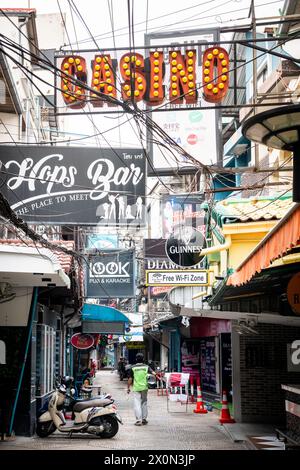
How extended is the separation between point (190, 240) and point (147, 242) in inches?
221

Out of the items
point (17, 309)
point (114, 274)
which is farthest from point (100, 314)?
point (17, 309)

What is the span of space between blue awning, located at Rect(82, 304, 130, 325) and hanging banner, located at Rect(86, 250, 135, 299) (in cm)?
115

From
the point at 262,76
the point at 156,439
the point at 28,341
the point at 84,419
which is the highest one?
the point at 262,76

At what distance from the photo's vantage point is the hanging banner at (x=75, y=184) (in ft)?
36.9

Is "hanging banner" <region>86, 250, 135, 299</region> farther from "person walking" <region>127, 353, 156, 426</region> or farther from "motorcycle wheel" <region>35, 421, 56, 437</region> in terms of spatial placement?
"motorcycle wheel" <region>35, 421, 56, 437</region>

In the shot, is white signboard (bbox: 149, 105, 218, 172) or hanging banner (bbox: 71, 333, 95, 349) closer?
white signboard (bbox: 149, 105, 218, 172)

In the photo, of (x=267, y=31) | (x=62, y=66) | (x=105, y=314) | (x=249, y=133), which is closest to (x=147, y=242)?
(x=105, y=314)

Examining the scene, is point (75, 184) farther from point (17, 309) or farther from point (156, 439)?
point (156, 439)

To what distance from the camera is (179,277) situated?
1866cm

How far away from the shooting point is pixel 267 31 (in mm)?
20578

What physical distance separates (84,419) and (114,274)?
7936 mm

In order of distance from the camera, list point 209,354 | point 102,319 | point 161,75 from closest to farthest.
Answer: point 161,75, point 102,319, point 209,354

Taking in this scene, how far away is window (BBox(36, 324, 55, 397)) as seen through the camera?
15883mm

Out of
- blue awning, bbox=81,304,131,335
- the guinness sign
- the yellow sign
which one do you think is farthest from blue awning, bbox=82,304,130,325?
the yellow sign
